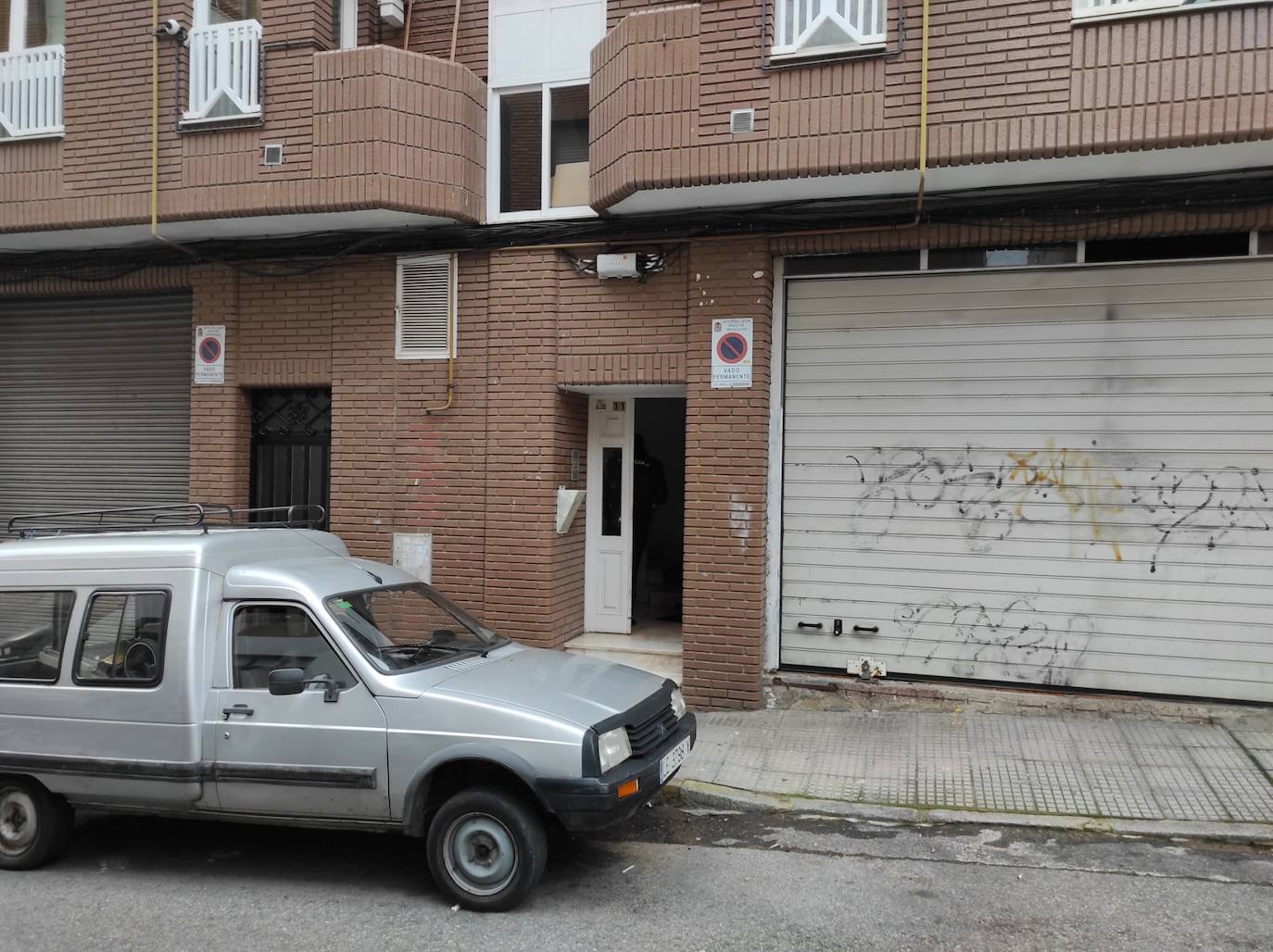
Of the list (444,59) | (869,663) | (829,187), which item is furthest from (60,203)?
(869,663)

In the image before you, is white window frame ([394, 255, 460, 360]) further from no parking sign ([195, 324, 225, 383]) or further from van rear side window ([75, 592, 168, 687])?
van rear side window ([75, 592, 168, 687])

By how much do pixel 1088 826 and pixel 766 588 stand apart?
3.17m

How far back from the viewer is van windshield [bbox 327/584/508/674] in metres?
4.81

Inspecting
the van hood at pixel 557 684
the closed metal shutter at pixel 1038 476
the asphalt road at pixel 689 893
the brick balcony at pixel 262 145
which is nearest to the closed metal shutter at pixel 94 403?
the brick balcony at pixel 262 145

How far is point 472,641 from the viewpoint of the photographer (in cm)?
546

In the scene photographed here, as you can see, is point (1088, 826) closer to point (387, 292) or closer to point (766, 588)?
point (766, 588)

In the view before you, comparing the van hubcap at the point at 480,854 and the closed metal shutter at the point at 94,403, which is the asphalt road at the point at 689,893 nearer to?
the van hubcap at the point at 480,854

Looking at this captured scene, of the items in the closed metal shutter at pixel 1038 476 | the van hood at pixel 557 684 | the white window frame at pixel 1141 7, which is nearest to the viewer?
the van hood at pixel 557 684

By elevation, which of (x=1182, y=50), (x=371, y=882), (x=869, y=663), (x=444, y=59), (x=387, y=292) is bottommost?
(x=371, y=882)

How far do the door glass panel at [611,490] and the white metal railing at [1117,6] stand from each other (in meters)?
5.15

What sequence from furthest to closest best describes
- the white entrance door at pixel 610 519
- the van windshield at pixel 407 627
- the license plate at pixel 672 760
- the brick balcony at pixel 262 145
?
the white entrance door at pixel 610 519
the brick balcony at pixel 262 145
the van windshield at pixel 407 627
the license plate at pixel 672 760

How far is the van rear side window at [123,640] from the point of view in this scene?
487cm

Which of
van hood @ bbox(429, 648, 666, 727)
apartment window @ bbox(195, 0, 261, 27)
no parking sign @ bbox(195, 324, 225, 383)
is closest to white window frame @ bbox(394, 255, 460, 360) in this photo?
no parking sign @ bbox(195, 324, 225, 383)

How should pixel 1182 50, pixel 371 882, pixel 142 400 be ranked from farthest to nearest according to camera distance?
1. pixel 142 400
2. pixel 1182 50
3. pixel 371 882
